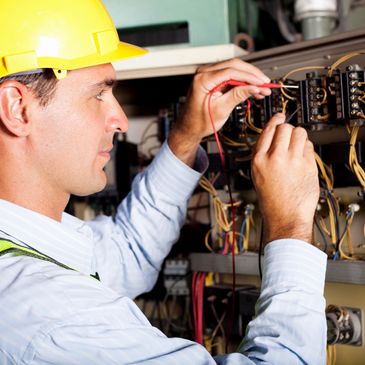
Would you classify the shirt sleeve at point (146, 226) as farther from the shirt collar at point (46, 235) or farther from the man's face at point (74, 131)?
the man's face at point (74, 131)

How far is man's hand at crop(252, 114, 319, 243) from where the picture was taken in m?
1.09

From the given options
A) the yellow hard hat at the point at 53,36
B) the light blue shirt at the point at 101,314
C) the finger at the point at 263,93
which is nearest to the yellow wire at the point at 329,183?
the finger at the point at 263,93

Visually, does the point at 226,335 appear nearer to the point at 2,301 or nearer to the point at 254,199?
the point at 254,199

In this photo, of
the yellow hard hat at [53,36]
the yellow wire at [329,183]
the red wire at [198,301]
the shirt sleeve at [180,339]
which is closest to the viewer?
→ the shirt sleeve at [180,339]

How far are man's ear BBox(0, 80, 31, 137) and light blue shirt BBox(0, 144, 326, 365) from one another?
14cm

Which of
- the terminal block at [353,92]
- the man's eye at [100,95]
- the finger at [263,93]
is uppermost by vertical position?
the finger at [263,93]

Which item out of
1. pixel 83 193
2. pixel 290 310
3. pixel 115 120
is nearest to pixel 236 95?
pixel 115 120

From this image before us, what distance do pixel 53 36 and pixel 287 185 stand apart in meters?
0.51

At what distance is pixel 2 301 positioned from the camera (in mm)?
926

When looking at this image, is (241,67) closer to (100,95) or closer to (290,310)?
(100,95)

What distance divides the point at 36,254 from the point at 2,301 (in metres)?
0.13

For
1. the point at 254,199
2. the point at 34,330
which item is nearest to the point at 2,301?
the point at 34,330

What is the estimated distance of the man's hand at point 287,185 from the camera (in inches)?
42.8

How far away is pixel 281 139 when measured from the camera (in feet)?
3.64
